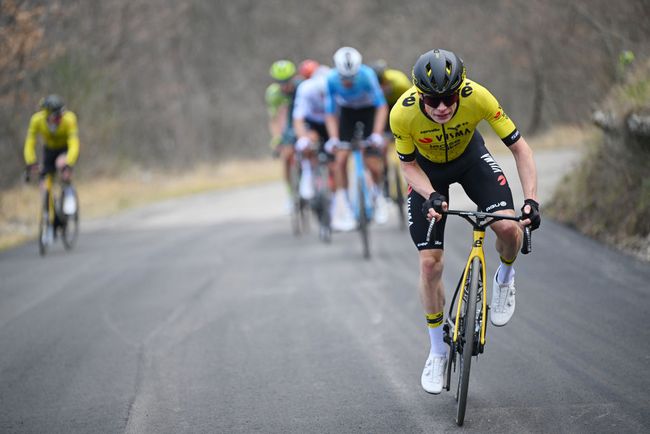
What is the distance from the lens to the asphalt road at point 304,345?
5.30 metres

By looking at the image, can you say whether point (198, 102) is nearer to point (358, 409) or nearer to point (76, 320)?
point (76, 320)

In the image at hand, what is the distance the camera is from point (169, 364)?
673 centimetres

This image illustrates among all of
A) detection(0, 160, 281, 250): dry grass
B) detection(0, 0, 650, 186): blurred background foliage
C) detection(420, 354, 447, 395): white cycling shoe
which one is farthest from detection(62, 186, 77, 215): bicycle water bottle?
detection(420, 354, 447, 395): white cycling shoe

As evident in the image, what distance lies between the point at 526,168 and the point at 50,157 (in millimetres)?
9883

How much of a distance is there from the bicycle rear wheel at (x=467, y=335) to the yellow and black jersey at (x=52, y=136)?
365 inches

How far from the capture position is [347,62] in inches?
417

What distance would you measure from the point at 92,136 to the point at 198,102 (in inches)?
431

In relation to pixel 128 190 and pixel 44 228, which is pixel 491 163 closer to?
pixel 44 228

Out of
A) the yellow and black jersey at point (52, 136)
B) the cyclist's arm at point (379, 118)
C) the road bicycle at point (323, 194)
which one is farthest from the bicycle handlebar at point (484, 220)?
the yellow and black jersey at point (52, 136)

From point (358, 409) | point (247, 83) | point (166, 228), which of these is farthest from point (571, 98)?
point (247, 83)

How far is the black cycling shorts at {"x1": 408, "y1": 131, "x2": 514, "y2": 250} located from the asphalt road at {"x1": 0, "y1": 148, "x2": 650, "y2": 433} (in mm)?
981

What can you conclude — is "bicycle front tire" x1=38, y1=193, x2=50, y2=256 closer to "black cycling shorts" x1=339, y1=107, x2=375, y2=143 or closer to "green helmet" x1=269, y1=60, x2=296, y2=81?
"green helmet" x1=269, y1=60, x2=296, y2=81

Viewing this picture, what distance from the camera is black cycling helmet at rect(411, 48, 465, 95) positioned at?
5.01 m

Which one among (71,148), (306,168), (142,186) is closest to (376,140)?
(306,168)
